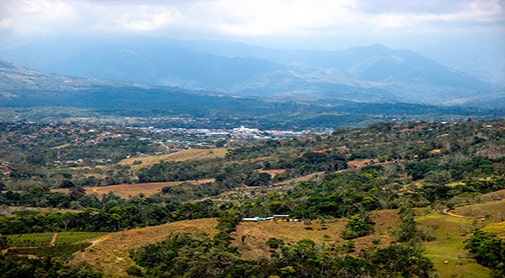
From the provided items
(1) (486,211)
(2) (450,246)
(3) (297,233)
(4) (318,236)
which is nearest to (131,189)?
(3) (297,233)

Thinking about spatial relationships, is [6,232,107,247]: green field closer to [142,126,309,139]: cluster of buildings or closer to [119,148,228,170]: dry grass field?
[119,148,228,170]: dry grass field

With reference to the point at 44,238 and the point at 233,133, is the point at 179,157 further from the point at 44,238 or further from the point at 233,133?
the point at 233,133

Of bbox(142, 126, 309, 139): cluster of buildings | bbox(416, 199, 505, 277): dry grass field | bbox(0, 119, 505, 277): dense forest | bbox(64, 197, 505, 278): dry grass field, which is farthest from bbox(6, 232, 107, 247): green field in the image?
bbox(142, 126, 309, 139): cluster of buildings

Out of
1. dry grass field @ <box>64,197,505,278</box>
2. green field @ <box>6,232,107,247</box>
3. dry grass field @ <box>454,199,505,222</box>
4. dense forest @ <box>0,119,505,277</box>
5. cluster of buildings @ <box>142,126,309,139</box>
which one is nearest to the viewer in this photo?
dense forest @ <box>0,119,505,277</box>

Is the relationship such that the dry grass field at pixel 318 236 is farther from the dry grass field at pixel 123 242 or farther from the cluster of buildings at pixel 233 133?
the cluster of buildings at pixel 233 133

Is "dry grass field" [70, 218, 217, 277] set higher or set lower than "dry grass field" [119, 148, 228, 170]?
higher

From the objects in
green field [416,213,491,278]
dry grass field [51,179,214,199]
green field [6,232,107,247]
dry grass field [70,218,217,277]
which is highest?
green field [416,213,491,278]

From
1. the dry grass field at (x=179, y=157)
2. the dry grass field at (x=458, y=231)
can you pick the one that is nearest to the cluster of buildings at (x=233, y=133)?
the dry grass field at (x=179, y=157)
